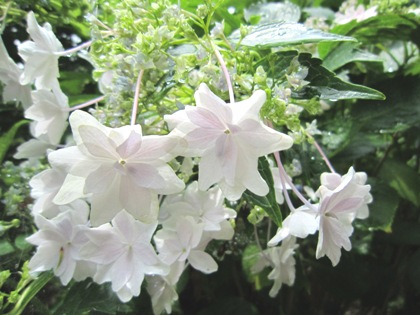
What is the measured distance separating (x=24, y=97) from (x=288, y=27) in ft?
1.37

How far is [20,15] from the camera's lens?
833mm

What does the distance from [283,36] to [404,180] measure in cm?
48

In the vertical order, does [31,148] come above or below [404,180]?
above

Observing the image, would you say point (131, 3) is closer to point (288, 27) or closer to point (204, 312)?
point (288, 27)

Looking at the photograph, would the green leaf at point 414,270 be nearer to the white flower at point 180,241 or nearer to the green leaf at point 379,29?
the green leaf at point 379,29

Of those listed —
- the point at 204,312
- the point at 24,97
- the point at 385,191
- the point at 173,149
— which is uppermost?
the point at 173,149

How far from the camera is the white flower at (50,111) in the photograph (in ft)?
2.15

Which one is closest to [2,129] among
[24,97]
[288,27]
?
[24,97]

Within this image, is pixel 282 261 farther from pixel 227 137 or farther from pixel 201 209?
pixel 227 137

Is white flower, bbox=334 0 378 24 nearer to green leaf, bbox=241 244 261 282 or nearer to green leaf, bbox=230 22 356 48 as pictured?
green leaf, bbox=230 22 356 48

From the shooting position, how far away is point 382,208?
0.84 m

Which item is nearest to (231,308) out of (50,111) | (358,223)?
(358,223)

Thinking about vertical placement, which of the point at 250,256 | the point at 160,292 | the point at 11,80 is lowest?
the point at 250,256

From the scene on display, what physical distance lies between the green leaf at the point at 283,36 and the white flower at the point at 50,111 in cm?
24
